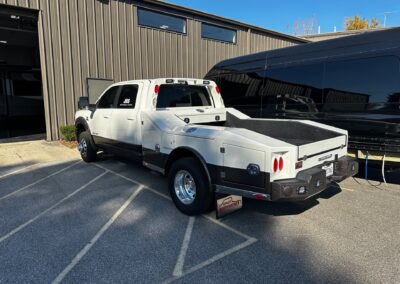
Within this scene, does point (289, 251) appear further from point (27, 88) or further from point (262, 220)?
point (27, 88)

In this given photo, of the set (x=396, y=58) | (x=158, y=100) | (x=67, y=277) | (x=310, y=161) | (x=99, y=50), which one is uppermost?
(x=99, y=50)

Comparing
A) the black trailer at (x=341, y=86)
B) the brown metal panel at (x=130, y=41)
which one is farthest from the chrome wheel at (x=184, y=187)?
the brown metal panel at (x=130, y=41)

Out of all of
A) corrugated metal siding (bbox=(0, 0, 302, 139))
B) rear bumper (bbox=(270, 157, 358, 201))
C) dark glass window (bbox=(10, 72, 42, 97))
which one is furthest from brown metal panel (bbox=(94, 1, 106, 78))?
rear bumper (bbox=(270, 157, 358, 201))

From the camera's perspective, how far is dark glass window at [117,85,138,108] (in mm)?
5301

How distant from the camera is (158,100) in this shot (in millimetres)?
5125

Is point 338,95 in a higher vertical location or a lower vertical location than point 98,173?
higher

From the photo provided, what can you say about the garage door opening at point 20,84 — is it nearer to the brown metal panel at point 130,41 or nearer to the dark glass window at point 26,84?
the dark glass window at point 26,84

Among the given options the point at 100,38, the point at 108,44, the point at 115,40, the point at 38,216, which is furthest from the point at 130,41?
the point at 38,216

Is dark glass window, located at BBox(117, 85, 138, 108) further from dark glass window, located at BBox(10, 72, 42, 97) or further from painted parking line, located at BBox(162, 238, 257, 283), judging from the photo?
dark glass window, located at BBox(10, 72, 42, 97)

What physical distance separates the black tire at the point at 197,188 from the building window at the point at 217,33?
1097 cm

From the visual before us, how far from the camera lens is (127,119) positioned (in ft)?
17.5

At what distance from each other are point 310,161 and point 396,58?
2.63m

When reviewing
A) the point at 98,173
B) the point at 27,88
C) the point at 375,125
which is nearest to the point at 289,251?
the point at 375,125

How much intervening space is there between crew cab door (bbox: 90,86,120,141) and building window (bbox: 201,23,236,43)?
8.64 metres
